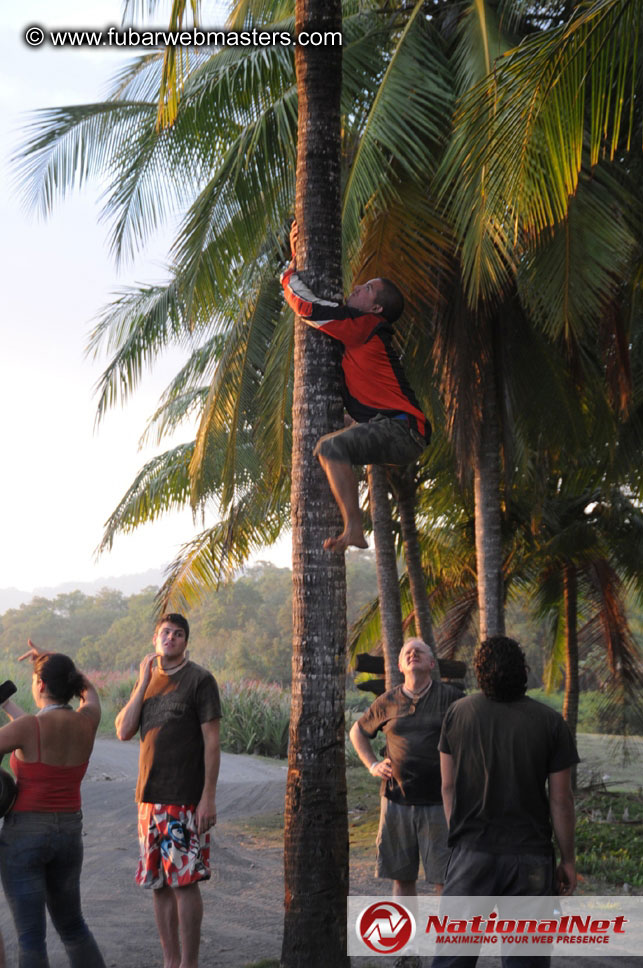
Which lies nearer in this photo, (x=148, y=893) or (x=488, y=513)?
(x=148, y=893)

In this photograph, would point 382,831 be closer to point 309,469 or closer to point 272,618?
point 309,469

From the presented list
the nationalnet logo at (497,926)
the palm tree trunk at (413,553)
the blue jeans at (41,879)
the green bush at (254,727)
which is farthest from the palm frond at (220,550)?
the blue jeans at (41,879)

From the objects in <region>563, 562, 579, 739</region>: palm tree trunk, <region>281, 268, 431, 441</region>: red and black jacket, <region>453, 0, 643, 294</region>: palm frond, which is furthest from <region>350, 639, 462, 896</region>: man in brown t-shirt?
<region>563, 562, 579, 739</region>: palm tree trunk

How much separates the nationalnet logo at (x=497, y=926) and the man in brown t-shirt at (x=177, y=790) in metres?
1.25

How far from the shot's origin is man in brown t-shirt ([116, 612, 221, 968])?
546 cm

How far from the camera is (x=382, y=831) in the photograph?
626 cm

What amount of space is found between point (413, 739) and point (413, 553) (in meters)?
8.24

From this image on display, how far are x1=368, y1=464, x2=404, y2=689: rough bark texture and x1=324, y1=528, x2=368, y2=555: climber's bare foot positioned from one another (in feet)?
24.4

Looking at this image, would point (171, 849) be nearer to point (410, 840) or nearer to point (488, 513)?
point (410, 840)

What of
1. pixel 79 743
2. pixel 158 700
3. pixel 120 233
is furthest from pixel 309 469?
pixel 120 233

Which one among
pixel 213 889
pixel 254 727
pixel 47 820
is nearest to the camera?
pixel 47 820

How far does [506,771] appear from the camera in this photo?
4.33 metres

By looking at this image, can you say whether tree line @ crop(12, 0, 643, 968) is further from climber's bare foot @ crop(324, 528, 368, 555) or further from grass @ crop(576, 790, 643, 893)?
grass @ crop(576, 790, 643, 893)

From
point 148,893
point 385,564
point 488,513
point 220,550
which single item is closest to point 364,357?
point 148,893
